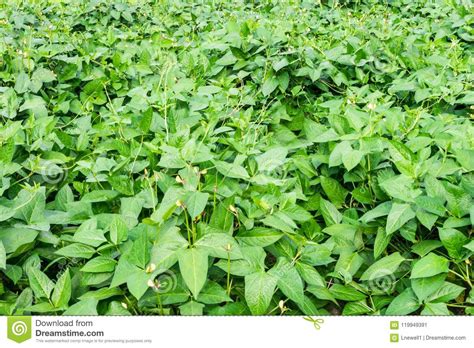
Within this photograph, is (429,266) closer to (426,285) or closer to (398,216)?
(426,285)

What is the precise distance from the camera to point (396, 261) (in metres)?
1.47

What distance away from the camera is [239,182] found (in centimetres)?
168

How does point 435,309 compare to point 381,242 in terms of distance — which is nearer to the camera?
point 435,309

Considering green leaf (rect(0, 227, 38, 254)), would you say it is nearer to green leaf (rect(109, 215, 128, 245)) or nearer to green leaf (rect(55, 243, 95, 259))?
green leaf (rect(55, 243, 95, 259))

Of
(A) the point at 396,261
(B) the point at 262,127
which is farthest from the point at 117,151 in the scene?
(A) the point at 396,261

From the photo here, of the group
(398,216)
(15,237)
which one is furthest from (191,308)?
(398,216)

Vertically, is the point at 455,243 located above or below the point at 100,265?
below

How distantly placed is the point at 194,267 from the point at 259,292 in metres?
0.17

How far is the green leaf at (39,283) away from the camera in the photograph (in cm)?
134

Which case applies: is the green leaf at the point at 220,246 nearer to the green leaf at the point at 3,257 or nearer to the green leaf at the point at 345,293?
the green leaf at the point at 345,293

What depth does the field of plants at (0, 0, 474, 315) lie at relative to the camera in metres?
1.36

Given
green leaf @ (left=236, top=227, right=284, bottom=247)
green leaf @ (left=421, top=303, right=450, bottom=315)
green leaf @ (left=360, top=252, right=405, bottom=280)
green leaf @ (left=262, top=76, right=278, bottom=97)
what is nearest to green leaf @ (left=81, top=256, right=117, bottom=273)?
green leaf @ (left=236, top=227, right=284, bottom=247)

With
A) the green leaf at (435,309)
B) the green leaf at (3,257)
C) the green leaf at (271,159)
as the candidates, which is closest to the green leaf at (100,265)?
the green leaf at (3,257)

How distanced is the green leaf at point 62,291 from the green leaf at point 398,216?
31.4 inches
